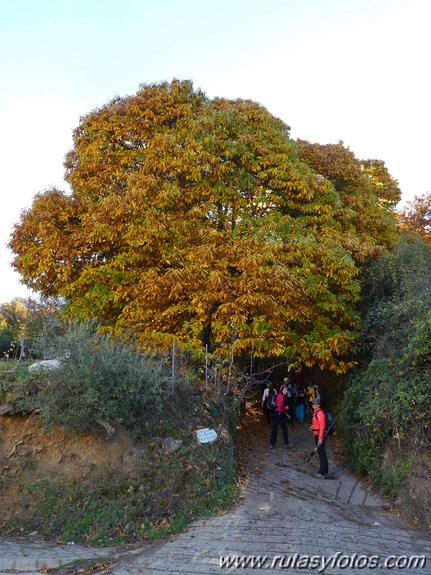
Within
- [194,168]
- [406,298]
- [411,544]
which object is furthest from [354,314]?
[411,544]

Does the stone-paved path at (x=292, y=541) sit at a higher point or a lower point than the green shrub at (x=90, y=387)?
lower

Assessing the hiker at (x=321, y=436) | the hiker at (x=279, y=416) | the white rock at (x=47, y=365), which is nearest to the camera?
the white rock at (x=47, y=365)

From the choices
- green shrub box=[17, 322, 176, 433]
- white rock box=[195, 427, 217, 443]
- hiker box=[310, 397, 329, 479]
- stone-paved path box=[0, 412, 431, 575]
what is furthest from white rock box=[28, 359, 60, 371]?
hiker box=[310, 397, 329, 479]

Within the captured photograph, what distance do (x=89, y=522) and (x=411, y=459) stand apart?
561 cm

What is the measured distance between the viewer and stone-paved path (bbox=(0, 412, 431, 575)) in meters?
6.19

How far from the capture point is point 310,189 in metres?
13.6

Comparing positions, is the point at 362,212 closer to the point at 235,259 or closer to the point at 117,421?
the point at 235,259

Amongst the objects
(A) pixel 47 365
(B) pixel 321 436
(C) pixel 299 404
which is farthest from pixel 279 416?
(A) pixel 47 365

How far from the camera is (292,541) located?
6.82 metres

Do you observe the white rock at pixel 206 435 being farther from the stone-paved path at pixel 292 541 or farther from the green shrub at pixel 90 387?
the stone-paved path at pixel 292 541

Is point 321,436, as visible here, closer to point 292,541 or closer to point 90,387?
point 292,541

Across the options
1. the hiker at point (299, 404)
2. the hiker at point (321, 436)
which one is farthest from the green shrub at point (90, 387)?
the hiker at point (299, 404)

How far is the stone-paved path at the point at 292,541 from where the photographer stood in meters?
6.19

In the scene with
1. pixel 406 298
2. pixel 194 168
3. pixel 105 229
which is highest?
pixel 194 168
